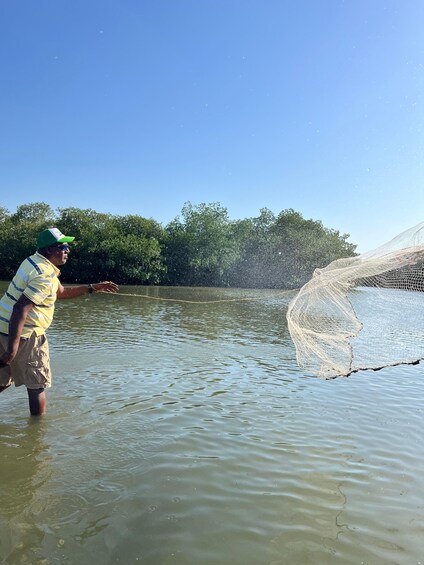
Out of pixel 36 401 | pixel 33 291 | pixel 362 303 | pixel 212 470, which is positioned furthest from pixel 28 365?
pixel 362 303

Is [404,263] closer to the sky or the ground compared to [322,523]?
closer to the sky

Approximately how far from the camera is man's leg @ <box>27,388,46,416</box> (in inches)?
196

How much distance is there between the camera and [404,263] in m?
6.82

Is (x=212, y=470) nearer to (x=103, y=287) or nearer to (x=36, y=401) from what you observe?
(x=36, y=401)

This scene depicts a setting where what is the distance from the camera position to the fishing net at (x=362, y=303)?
6.81 metres

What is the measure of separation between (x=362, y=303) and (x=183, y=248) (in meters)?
56.0

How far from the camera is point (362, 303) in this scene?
1080 cm

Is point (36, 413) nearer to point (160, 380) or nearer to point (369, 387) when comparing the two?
point (160, 380)

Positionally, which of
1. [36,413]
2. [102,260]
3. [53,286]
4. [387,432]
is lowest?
[387,432]

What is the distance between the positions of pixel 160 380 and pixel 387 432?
3.96 m

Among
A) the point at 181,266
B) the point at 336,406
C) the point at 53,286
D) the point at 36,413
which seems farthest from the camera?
the point at 181,266

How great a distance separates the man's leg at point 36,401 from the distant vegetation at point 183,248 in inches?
2091

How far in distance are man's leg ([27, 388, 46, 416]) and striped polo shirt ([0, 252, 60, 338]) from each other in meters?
0.74

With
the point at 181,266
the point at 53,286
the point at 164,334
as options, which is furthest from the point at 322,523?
the point at 181,266
